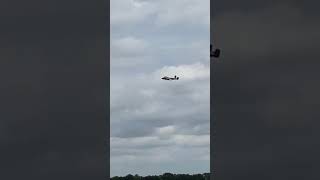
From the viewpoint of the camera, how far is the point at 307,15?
2176 inches

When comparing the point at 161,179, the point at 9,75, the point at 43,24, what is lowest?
the point at 161,179

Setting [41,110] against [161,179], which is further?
[161,179]

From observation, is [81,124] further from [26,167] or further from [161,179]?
[161,179]

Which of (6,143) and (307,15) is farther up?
(307,15)

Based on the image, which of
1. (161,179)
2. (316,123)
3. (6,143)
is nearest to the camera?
(6,143)

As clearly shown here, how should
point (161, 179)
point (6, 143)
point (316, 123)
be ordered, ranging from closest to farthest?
point (6, 143), point (316, 123), point (161, 179)

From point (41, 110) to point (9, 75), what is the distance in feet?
10.2

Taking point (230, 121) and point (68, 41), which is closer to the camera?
point (68, 41)

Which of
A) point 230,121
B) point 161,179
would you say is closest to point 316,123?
point 230,121

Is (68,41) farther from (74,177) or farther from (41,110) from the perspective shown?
(74,177)

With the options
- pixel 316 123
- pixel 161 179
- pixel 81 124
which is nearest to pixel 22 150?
pixel 81 124

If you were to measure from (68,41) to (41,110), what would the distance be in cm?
493

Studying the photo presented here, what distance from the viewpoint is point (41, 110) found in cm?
5262

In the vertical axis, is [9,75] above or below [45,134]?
above
